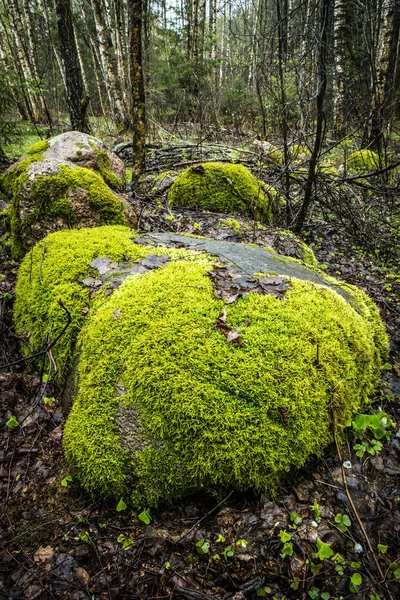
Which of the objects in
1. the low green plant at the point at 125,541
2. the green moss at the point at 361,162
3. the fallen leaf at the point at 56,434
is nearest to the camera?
the low green plant at the point at 125,541

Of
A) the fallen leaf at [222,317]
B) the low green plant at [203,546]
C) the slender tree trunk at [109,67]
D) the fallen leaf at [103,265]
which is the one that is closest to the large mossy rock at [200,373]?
the fallen leaf at [222,317]

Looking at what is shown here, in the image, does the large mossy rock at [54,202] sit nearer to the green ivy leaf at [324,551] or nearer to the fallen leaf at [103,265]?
the fallen leaf at [103,265]

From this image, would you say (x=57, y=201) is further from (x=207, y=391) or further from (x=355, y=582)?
(x=355, y=582)

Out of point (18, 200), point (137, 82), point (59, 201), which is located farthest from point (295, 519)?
point (137, 82)

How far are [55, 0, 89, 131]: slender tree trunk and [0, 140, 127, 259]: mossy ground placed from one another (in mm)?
3587

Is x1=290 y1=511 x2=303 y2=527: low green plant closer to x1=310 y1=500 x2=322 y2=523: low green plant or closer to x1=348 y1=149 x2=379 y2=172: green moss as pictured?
x1=310 y1=500 x2=322 y2=523: low green plant

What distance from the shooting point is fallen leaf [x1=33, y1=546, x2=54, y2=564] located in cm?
169

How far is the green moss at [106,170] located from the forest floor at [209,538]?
446 centimetres

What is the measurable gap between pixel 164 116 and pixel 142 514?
1572 centimetres

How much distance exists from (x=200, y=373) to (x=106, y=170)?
15.5ft

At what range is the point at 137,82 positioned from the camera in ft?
Answer: 18.8

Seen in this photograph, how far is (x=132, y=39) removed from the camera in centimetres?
550

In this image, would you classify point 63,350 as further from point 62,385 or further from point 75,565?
point 75,565

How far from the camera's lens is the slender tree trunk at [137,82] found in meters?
5.44
